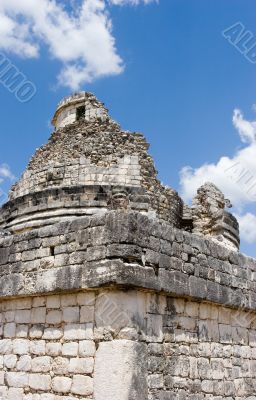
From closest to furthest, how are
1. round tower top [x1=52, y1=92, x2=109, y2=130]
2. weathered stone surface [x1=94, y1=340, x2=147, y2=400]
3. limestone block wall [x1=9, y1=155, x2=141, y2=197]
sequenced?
1. weathered stone surface [x1=94, y1=340, x2=147, y2=400]
2. limestone block wall [x1=9, y1=155, x2=141, y2=197]
3. round tower top [x1=52, y1=92, x2=109, y2=130]

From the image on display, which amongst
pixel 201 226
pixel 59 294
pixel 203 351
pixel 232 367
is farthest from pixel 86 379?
pixel 201 226

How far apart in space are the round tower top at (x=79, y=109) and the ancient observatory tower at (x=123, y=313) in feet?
42.0

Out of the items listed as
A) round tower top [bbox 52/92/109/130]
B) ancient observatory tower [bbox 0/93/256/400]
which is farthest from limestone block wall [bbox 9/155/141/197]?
ancient observatory tower [bbox 0/93/256/400]

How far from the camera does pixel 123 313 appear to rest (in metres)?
5.31

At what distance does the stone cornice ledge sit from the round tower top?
1267 cm

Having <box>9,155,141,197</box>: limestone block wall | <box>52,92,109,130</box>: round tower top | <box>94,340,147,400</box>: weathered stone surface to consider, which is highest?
<box>52,92,109,130</box>: round tower top

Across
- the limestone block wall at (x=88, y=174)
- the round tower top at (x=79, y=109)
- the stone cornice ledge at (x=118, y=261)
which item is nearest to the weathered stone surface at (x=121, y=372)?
the stone cornice ledge at (x=118, y=261)

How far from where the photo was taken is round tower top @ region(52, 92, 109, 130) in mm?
19234

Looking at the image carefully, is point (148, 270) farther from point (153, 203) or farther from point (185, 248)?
point (153, 203)

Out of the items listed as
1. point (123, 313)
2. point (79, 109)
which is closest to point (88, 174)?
point (79, 109)

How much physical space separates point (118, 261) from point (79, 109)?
50.7ft

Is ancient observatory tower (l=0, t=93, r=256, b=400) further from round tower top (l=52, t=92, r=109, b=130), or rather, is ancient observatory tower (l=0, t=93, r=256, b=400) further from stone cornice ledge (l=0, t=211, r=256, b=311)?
round tower top (l=52, t=92, r=109, b=130)

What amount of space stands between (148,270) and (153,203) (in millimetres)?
9318

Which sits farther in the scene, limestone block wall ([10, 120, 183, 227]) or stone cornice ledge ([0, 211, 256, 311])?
limestone block wall ([10, 120, 183, 227])
